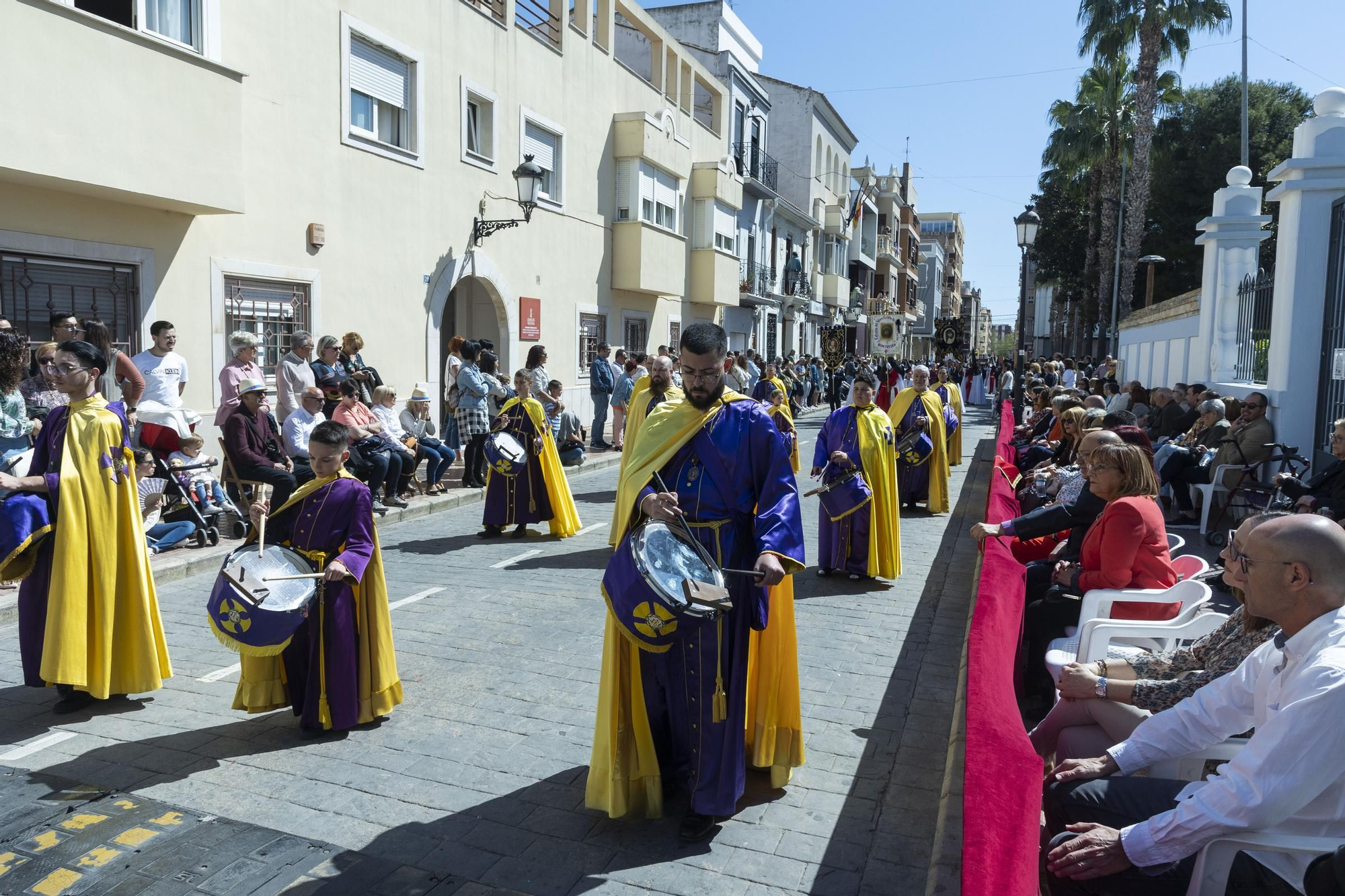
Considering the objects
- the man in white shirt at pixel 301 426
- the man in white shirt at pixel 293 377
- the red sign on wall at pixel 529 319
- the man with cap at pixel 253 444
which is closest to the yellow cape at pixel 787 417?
the man in white shirt at pixel 301 426

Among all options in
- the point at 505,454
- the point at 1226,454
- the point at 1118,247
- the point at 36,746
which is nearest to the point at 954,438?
the point at 1226,454

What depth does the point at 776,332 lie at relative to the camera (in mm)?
37844

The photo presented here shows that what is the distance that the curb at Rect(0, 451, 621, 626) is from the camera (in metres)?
6.80

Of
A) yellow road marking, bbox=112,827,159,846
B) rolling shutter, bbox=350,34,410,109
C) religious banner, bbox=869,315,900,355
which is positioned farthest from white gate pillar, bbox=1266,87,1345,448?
rolling shutter, bbox=350,34,410,109

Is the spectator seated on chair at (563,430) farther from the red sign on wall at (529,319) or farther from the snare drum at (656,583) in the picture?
the snare drum at (656,583)

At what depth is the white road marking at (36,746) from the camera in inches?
179

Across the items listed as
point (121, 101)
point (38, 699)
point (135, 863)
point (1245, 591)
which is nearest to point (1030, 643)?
point (1245, 591)

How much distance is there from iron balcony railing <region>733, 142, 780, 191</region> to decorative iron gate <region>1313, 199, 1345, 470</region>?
23260 millimetres

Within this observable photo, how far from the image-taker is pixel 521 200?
16.0 meters

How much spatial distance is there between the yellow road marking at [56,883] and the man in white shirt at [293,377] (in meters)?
7.29

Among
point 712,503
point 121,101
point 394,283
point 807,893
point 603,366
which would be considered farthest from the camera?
point 603,366

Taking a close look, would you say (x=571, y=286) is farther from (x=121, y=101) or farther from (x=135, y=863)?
(x=135, y=863)

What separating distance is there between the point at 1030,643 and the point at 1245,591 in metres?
2.49

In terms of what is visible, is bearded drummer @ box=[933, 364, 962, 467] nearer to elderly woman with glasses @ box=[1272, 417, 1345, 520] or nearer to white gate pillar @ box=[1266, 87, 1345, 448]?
white gate pillar @ box=[1266, 87, 1345, 448]
